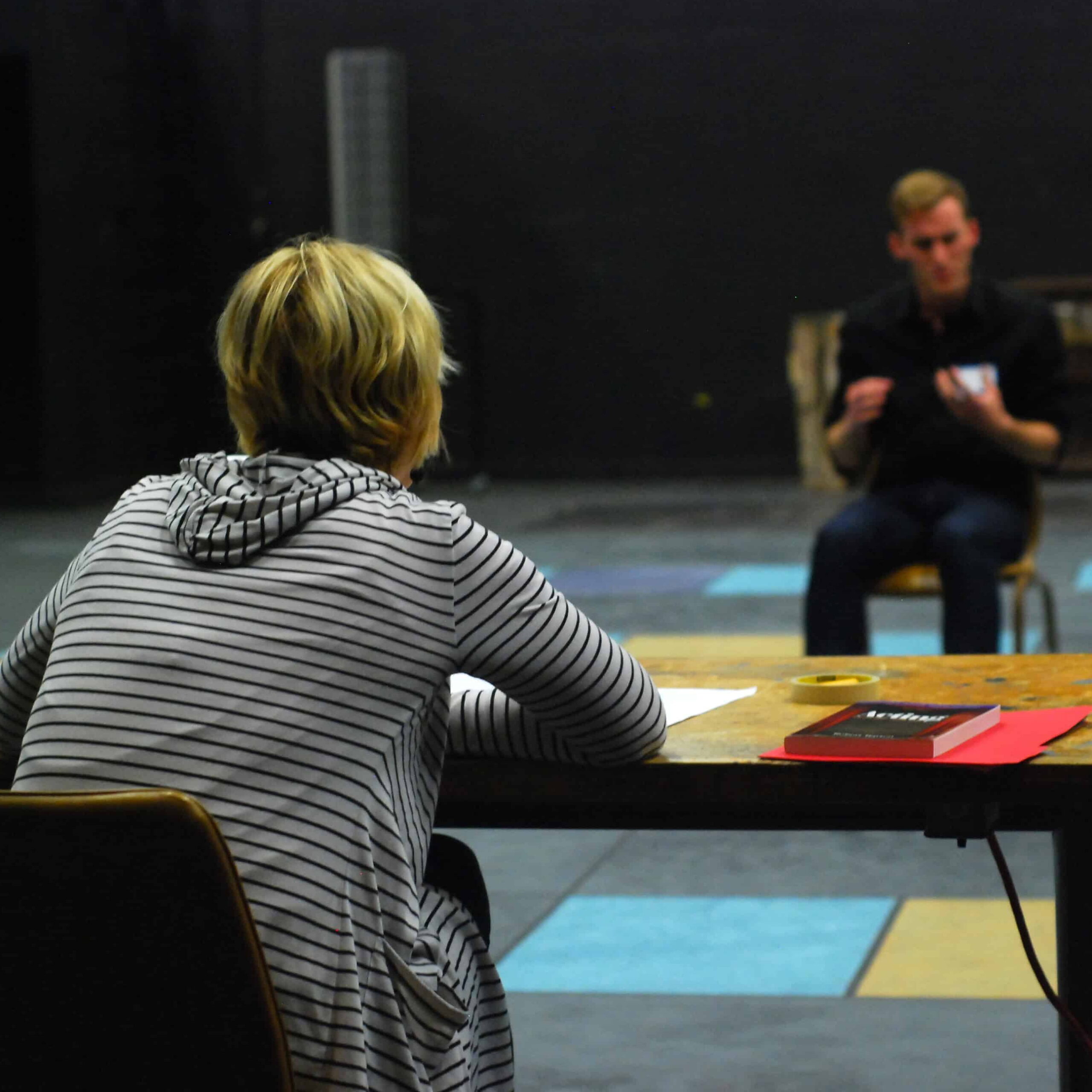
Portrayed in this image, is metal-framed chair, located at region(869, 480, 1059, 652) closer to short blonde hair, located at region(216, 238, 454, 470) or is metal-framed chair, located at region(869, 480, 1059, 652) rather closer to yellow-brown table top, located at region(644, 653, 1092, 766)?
yellow-brown table top, located at region(644, 653, 1092, 766)

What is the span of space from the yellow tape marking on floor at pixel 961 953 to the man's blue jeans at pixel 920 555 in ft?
2.93

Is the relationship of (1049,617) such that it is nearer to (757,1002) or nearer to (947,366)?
(947,366)

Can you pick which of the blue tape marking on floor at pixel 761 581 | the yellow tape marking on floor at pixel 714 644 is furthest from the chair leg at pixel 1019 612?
the blue tape marking on floor at pixel 761 581

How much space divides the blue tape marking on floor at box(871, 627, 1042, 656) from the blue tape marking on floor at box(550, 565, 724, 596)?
111 cm

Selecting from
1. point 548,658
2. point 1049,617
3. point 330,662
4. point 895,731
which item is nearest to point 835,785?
point 895,731

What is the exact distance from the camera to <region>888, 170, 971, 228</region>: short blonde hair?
399 centimetres

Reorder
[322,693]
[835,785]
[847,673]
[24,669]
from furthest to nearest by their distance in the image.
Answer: [847,673] → [24,669] → [835,785] → [322,693]

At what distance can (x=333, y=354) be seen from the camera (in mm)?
1425

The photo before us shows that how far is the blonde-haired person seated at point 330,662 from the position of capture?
132 cm

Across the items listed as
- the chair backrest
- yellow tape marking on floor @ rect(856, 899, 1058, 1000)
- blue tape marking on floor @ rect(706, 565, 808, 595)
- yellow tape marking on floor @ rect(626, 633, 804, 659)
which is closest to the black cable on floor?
the chair backrest

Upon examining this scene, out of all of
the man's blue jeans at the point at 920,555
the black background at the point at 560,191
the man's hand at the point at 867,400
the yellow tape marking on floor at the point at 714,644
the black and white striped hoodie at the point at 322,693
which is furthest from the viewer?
the black background at the point at 560,191

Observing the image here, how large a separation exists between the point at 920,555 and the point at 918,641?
1530 millimetres

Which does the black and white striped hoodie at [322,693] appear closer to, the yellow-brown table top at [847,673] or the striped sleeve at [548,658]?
the striped sleeve at [548,658]

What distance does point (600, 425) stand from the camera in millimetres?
11422
